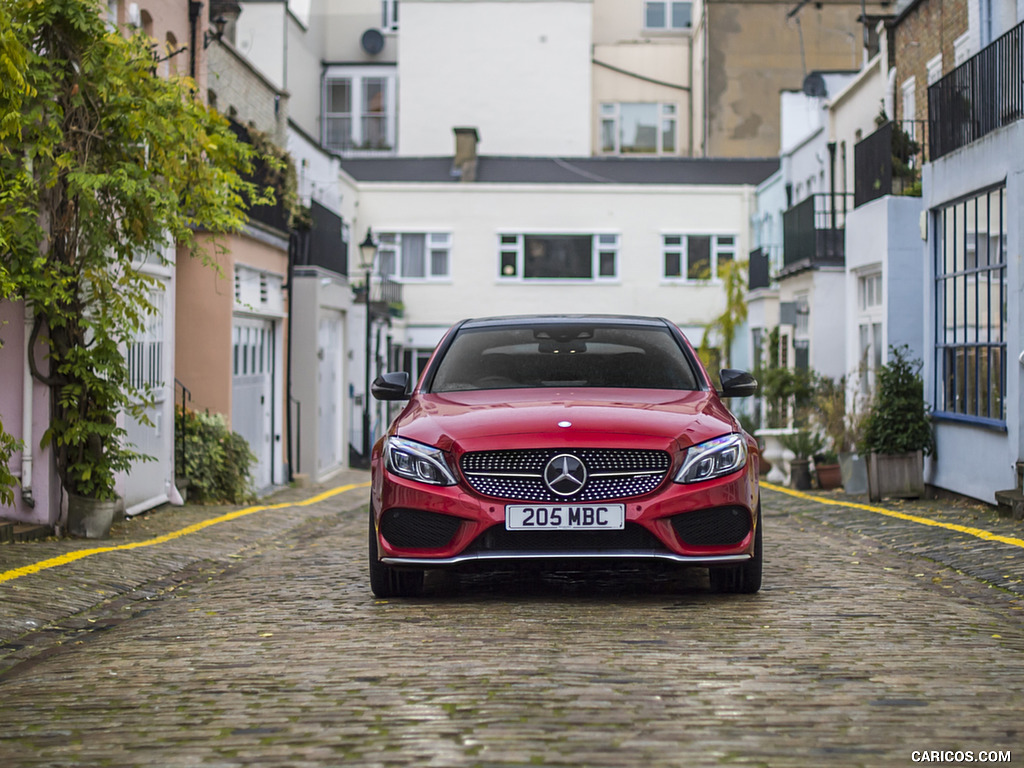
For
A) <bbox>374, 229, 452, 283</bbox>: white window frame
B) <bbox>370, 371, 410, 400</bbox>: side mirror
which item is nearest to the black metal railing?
<bbox>374, 229, 452, 283</bbox>: white window frame

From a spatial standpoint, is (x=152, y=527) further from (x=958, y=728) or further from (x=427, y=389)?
(x=958, y=728)

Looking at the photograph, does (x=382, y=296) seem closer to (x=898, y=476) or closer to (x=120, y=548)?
(x=898, y=476)

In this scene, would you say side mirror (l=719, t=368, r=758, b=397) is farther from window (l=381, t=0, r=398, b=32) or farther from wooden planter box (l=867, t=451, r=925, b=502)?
window (l=381, t=0, r=398, b=32)

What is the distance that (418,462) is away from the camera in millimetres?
7707

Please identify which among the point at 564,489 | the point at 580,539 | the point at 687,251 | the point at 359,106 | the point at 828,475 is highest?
the point at 359,106

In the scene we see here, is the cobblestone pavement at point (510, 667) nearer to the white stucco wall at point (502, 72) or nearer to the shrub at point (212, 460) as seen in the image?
the shrub at point (212, 460)

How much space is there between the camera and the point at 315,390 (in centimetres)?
2648

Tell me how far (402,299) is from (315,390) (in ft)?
56.0

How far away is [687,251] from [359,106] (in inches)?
623

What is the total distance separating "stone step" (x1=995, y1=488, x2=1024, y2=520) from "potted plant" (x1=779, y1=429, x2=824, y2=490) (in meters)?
7.55

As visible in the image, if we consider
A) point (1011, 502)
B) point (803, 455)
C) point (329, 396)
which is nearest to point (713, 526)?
point (1011, 502)

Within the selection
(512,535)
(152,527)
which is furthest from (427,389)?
(152,527)

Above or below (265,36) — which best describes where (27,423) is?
below

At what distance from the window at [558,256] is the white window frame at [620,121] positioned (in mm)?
8826
